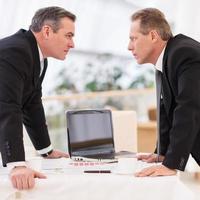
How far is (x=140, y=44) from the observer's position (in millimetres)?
2234

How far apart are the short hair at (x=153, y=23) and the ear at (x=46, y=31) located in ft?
1.49

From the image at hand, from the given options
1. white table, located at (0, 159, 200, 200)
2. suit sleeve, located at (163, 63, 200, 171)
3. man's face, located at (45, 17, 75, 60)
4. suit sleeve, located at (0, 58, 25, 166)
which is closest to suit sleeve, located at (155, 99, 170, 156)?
suit sleeve, located at (163, 63, 200, 171)

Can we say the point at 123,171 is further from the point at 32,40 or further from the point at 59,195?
the point at 32,40

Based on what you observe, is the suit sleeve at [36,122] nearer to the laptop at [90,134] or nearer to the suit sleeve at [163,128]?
the laptop at [90,134]

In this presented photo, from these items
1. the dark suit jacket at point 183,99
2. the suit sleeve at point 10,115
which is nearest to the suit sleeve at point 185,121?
the dark suit jacket at point 183,99

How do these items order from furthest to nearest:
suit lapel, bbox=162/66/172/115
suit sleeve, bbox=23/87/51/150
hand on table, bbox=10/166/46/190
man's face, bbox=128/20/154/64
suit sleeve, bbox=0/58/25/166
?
suit sleeve, bbox=23/87/51/150 < man's face, bbox=128/20/154/64 < suit lapel, bbox=162/66/172/115 < suit sleeve, bbox=0/58/25/166 < hand on table, bbox=10/166/46/190

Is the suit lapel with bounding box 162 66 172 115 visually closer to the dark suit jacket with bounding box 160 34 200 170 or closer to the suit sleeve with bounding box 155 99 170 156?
the dark suit jacket with bounding box 160 34 200 170

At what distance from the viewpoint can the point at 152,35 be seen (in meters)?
2.20

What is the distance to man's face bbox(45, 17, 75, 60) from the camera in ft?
7.50

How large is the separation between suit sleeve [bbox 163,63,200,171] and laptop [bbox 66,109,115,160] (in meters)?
0.54

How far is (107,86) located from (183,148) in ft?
19.4

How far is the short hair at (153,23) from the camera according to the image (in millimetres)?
2201

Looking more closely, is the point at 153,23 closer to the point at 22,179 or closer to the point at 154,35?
the point at 154,35

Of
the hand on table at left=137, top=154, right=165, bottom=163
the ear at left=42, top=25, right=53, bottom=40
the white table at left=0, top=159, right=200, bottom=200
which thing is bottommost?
the hand on table at left=137, top=154, right=165, bottom=163
